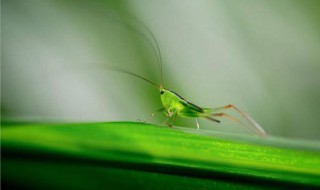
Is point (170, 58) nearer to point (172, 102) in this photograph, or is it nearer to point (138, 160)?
point (172, 102)

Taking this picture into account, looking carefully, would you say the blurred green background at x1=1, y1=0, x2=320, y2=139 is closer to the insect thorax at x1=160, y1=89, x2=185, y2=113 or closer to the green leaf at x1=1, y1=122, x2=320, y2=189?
the insect thorax at x1=160, y1=89, x2=185, y2=113

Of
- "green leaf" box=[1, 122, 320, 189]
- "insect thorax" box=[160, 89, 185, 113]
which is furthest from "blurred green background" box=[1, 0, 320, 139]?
"green leaf" box=[1, 122, 320, 189]

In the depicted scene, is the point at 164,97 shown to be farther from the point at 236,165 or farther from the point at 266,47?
the point at 266,47

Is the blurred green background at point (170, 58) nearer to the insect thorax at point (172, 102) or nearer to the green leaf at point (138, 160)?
the insect thorax at point (172, 102)

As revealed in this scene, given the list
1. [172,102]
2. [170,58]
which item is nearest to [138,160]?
[172,102]

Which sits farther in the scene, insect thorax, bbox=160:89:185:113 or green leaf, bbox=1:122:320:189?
insect thorax, bbox=160:89:185:113

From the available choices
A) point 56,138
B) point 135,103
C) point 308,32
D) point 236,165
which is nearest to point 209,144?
point 236,165
